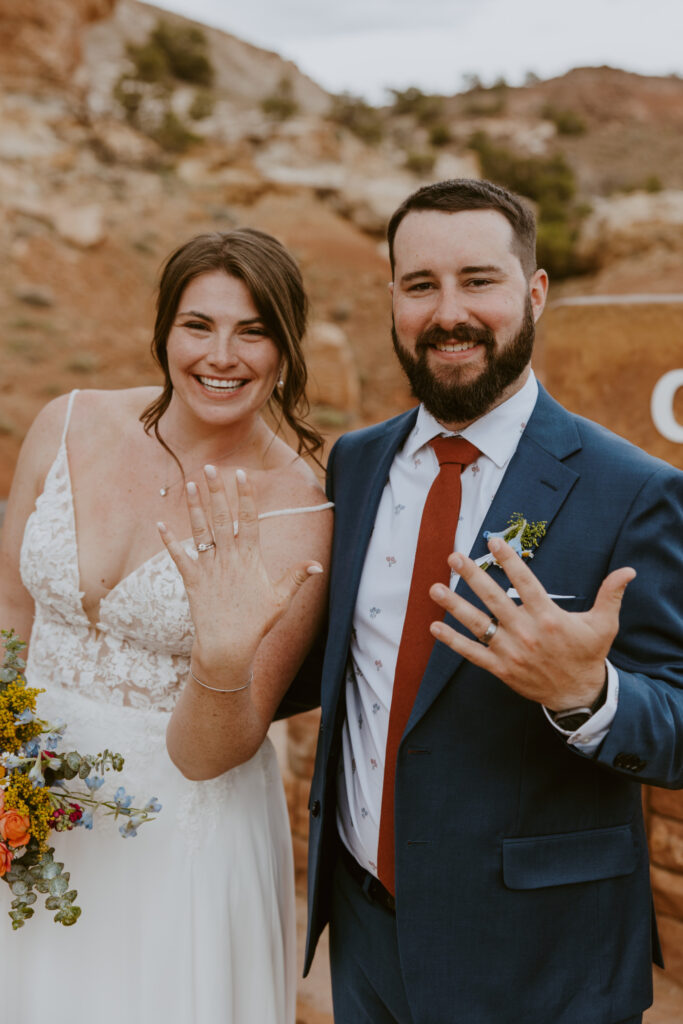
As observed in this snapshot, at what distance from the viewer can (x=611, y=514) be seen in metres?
1.72

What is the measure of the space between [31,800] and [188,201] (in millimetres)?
21055

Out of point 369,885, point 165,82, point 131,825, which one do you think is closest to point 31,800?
point 131,825

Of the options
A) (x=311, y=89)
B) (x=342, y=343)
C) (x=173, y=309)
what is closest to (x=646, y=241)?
(x=342, y=343)

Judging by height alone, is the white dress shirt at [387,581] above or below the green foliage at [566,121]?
below

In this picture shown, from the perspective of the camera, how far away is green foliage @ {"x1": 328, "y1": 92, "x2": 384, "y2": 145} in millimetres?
27547

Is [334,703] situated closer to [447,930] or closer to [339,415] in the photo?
[447,930]

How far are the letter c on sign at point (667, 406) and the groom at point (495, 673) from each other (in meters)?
1.58

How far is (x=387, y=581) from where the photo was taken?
1979mm

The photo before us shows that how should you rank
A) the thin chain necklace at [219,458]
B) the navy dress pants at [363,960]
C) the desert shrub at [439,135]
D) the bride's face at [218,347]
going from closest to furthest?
the navy dress pants at [363,960] → the bride's face at [218,347] → the thin chain necklace at [219,458] → the desert shrub at [439,135]

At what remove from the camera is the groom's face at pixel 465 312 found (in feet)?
6.24

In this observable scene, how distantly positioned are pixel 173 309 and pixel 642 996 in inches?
74.5

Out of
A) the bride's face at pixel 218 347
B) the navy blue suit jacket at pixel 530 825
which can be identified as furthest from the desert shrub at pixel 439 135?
the navy blue suit jacket at pixel 530 825

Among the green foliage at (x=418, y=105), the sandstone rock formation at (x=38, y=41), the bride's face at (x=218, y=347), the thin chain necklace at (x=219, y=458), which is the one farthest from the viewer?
the green foliage at (x=418, y=105)

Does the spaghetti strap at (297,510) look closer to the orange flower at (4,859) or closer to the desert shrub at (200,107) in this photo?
the orange flower at (4,859)
